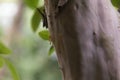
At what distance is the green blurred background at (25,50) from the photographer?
8.86ft

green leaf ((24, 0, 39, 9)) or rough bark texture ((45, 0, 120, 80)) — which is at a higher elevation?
green leaf ((24, 0, 39, 9))

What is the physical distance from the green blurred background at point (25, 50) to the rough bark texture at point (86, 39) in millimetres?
2036

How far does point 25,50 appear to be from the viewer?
288cm

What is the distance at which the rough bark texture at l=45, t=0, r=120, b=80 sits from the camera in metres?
0.42

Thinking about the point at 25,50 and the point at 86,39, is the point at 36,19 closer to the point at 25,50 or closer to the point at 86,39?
the point at 86,39

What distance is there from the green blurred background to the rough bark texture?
204 cm

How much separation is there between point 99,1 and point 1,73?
8.00 feet

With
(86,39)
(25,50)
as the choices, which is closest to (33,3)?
(86,39)

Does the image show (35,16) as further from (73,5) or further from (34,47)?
(34,47)

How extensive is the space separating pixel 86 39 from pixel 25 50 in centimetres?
248

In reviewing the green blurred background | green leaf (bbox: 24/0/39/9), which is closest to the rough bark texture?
green leaf (bbox: 24/0/39/9)

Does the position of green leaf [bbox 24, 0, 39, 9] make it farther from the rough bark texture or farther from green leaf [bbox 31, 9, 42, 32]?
the rough bark texture

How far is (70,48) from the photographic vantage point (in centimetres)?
43

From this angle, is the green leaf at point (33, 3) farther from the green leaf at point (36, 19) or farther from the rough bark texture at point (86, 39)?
the rough bark texture at point (86, 39)
